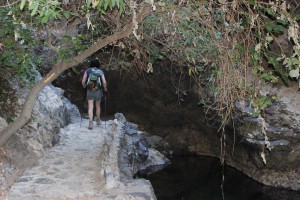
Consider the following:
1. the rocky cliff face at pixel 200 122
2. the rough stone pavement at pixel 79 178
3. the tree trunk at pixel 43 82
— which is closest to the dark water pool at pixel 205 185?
the rocky cliff face at pixel 200 122

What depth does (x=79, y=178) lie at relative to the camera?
7277mm

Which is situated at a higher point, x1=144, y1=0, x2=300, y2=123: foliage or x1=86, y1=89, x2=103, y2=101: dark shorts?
x1=144, y1=0, x2=300, y2=123: foliage

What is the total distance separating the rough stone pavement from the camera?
638 cm

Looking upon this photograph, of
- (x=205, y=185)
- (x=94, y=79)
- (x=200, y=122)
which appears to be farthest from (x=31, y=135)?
(x=200, y=122)

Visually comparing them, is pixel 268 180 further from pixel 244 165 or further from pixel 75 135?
pixel 75 135

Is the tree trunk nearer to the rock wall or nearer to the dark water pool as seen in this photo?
the rock wall

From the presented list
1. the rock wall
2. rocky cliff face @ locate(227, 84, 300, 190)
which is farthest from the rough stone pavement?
rocky cliff face @ locate(227, 84, 300, 190)

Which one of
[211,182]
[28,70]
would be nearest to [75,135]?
[28,70]

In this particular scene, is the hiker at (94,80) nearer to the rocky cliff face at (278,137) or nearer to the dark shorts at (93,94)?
the dark shorts at (93,94)

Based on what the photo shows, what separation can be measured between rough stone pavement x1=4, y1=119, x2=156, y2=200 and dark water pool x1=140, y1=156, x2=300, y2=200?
3.14 m

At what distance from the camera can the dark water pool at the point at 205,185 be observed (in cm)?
1151

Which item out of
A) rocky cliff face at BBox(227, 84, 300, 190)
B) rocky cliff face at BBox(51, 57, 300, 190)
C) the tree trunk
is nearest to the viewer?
the tree trunk

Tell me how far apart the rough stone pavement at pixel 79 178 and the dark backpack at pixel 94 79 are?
5.45ft

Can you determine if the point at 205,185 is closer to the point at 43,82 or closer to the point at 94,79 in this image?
the point at 94,79
